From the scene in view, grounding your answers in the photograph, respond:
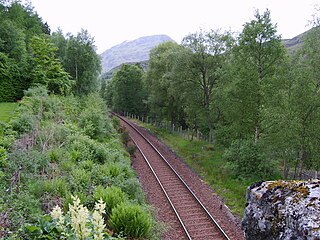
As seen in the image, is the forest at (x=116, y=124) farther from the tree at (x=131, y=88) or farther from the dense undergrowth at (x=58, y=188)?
the tree at (x=131, y=88)

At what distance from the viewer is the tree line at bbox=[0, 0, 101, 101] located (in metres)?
26.1

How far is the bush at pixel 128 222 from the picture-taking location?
28.9 ft

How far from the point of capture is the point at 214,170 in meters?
19.5

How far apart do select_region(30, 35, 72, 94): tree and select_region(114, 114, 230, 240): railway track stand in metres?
12.3

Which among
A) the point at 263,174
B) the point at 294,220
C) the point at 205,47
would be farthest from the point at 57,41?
the point at 294,220

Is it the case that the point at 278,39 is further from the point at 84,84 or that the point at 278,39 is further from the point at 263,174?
the point at 84,84

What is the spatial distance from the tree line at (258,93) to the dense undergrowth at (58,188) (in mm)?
7837

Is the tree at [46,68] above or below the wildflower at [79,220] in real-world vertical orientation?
above

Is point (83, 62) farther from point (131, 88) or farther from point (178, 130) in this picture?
point (131, 88)

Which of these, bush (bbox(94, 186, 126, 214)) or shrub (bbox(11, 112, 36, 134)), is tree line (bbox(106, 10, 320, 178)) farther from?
shrub (bbox(11, 112, 36, 134))

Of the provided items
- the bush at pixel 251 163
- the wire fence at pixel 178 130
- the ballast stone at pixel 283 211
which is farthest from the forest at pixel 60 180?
the wire fence at pixel 178 130

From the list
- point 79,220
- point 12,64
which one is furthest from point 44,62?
point 79,220

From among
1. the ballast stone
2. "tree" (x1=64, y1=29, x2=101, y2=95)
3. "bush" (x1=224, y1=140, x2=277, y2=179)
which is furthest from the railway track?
"tree" (x1=64, y1=29, x2=101, y2=95)

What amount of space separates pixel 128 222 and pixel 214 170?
38.0 feet
